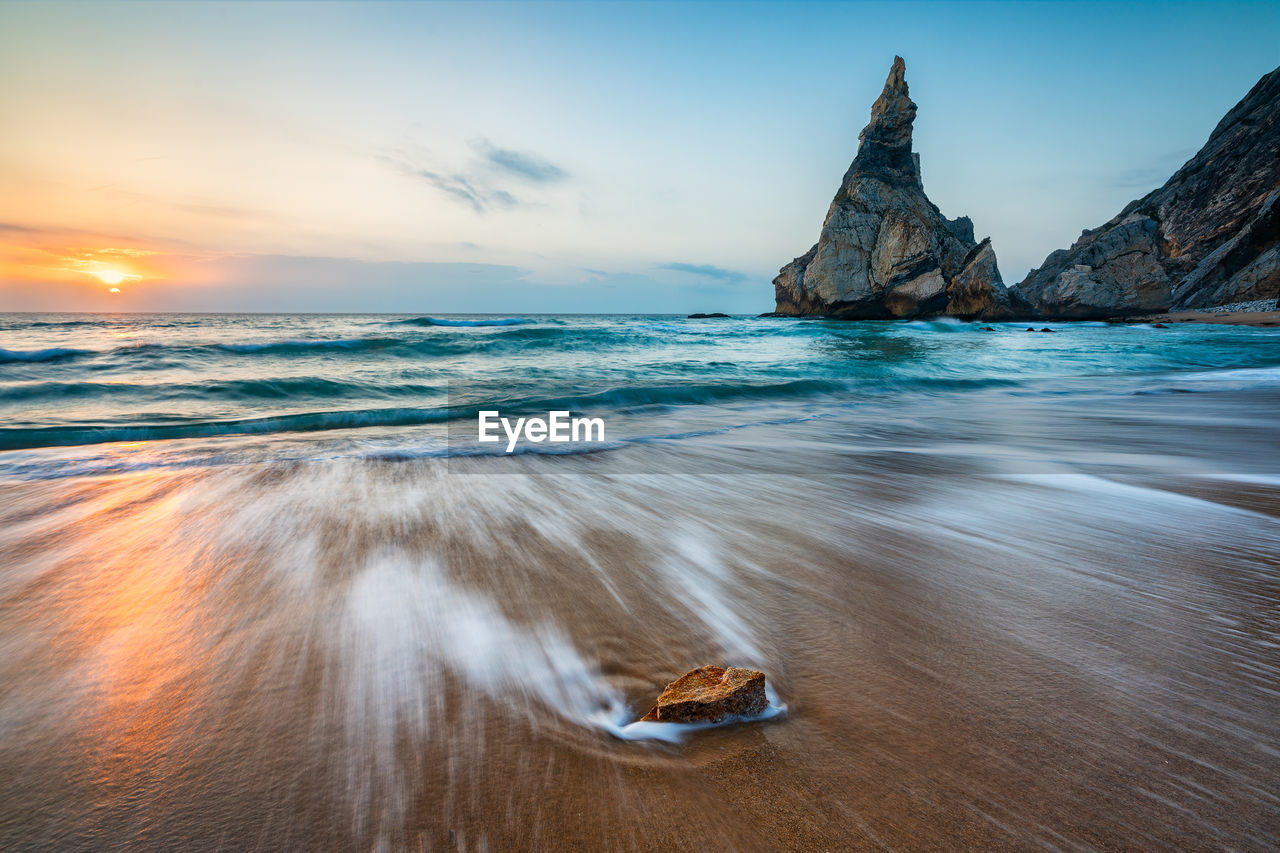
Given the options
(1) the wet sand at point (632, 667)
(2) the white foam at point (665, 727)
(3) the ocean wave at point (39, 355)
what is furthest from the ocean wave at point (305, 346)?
(2) the white foam at point (665, 727)

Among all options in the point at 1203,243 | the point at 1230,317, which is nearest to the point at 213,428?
the point at 1230,317

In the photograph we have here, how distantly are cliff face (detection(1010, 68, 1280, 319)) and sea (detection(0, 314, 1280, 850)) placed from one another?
45.7 metres

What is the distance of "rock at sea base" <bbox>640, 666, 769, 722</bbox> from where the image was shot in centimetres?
122

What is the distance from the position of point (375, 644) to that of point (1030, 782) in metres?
1.72

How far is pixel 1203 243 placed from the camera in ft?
128

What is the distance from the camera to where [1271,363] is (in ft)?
40.4

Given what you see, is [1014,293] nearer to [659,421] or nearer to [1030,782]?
[659,421]

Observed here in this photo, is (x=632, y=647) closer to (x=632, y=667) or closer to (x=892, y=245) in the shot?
(x=632, y=667)

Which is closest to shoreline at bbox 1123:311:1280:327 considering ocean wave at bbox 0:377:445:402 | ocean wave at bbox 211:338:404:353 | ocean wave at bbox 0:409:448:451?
ocean wave at bbox 0:409:448:451

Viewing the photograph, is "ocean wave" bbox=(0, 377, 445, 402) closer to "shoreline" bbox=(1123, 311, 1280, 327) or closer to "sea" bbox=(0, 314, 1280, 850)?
"sea" bbox=(0, 314, 1280, 850)

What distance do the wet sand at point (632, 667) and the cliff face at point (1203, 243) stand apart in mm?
46073

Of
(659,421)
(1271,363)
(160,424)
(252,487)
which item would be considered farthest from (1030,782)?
(1271,363)

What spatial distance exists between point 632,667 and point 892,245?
47.7 m

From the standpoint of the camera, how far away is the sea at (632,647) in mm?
1016
